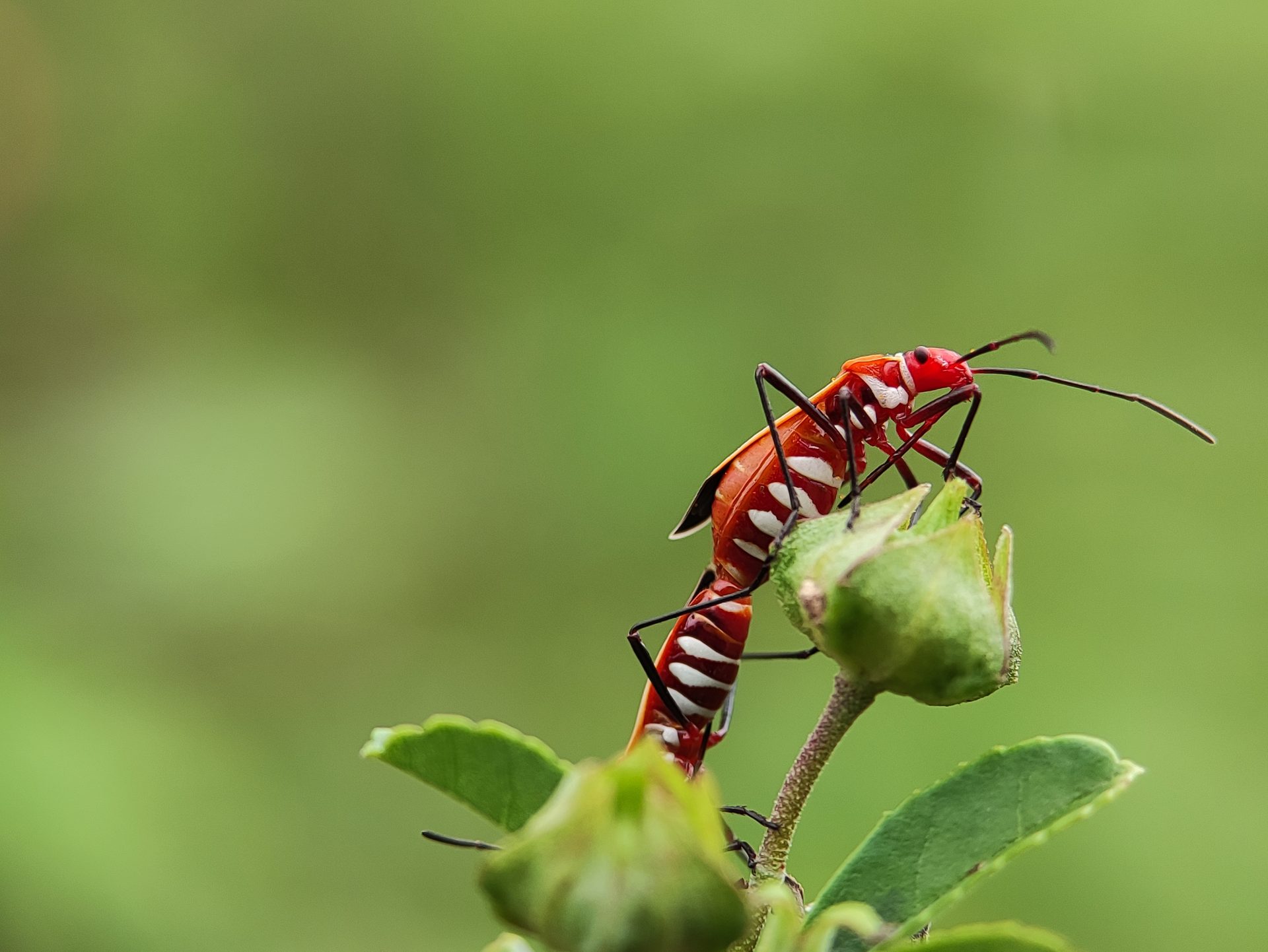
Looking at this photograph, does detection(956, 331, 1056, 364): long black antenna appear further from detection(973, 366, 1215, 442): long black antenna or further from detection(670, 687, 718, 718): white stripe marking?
detection(670, 687, 718, 718): white stripe marking

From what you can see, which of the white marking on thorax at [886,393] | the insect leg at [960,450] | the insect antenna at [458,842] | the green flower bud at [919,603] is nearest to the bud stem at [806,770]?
the green flower bud at [919,603]

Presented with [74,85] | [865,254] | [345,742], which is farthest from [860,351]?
[74,85]

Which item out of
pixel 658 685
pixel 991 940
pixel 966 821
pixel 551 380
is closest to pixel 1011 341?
pixel 658 685

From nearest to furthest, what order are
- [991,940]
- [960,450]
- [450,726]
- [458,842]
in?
1. [991,940]
2. [450,726]
3. [458,842]
4. [960,450]

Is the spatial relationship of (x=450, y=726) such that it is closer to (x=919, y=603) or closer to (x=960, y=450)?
(x=919, y=603)

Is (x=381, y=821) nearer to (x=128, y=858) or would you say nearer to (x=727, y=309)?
(x=128, y=858)

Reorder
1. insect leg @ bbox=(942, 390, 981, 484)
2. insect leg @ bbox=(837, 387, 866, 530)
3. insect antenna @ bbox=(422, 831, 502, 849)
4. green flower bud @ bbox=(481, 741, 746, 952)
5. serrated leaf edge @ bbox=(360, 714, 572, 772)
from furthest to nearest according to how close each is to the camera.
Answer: insect leg @ bbox=(942, 390, 981, 484), insect leg @ bbox=(837, 387, 866, 530), insect antenna @ bbox=(422, 831, 502, 849), serrated leaf edge @ bbox=(360, 714, 572, 772), green flower bud @ bbox=(481, 741, 746, 952)

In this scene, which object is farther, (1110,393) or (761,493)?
(1110,393)

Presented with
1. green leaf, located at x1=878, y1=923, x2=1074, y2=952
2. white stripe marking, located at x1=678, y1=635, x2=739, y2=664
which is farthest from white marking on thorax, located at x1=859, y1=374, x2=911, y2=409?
green leaf, located at x1=878, y1=923, x2=1074, y2=952
